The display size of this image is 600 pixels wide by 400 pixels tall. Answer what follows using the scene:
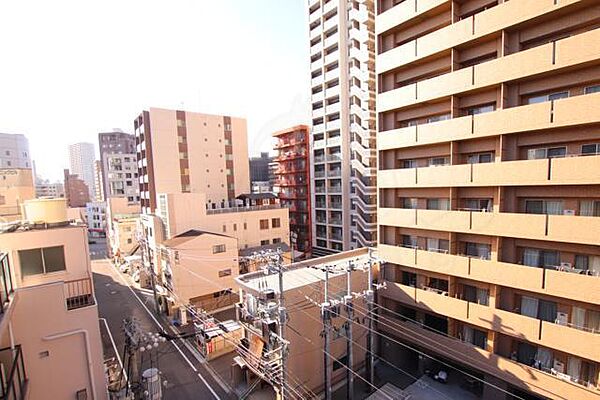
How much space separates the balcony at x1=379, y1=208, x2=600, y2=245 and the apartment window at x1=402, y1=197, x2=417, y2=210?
3.41 ft

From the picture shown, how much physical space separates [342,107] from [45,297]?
109 ft

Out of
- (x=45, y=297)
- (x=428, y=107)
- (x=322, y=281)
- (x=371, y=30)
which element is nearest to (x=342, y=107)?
(x=371, y=30)

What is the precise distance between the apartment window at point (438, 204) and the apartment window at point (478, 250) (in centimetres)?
219

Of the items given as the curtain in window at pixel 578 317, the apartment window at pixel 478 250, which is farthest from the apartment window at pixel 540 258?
the curtain in window at pixel 578 317

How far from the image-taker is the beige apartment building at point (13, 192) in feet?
78.1

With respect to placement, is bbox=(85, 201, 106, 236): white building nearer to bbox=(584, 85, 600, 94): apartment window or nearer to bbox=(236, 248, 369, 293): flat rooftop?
bbox=(236, 248, 369, 293): flat rooftop

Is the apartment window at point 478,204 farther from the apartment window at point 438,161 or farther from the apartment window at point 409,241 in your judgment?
the apartment window at point 409,241

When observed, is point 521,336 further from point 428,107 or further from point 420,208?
point 428,107

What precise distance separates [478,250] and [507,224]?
7.84 feet

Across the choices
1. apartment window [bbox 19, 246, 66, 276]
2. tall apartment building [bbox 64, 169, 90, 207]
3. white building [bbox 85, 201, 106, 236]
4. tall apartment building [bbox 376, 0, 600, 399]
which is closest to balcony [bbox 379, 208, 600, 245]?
tall apartment building [bbox 376, 0, 600, 399]

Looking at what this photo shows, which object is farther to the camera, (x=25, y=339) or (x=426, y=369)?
(x=426, y=369)

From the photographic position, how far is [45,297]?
1084 cm

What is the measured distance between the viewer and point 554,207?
12.3 m

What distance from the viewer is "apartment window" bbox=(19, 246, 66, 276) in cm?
1192
